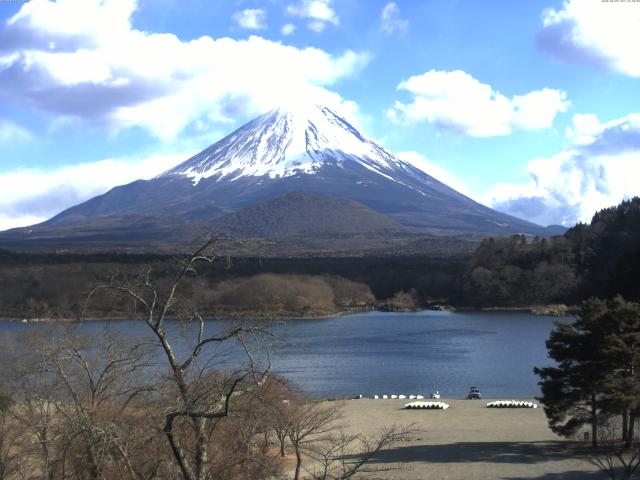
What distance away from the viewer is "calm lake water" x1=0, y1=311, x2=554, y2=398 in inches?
849

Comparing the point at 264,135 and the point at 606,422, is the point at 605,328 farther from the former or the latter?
the point at 264,135

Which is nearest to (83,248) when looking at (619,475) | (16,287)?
(16,287)

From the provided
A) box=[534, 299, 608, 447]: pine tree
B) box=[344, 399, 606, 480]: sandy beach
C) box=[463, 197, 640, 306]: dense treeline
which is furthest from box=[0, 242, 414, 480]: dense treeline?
box=[463, 197, 640, 306]: dense treeline

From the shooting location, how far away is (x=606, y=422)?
11.4 m

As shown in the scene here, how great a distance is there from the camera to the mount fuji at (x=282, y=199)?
4124 inches

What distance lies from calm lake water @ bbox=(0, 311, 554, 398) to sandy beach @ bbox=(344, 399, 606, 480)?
2.26 meters

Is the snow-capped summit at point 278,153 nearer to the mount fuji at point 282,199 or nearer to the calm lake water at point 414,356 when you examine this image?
the mount fuji at point 282,199

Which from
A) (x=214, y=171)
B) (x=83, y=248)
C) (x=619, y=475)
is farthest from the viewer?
(x=214, y=171)

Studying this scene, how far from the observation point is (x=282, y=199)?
115 m

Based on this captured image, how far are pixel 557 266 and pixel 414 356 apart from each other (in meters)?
25.5

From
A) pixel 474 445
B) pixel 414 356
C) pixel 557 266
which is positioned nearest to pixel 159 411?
pixel 474 445

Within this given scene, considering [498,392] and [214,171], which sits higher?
[214,171]

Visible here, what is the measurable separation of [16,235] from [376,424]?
10870cm

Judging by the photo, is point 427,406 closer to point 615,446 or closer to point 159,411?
point 615,446
